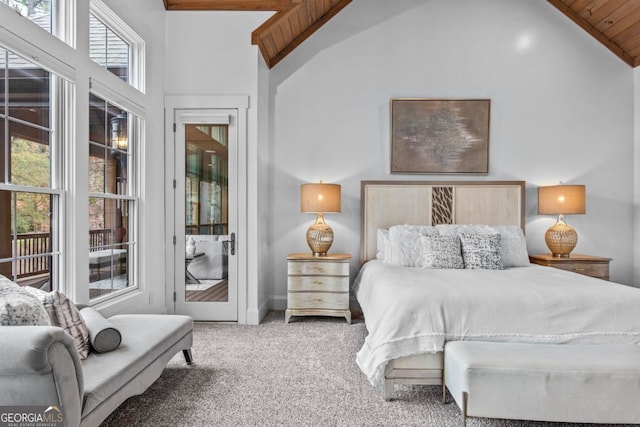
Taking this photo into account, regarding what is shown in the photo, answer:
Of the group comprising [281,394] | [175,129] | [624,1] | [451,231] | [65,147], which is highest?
[624,1]

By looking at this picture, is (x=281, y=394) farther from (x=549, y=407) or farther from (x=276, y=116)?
(x=276, y=116)

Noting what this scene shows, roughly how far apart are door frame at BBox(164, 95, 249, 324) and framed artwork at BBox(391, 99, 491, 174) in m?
1.75

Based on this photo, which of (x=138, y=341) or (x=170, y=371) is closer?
(x=138, y=341)

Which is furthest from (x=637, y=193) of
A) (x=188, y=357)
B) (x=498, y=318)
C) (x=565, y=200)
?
(x=188, y=357)

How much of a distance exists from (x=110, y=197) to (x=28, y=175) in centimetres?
82

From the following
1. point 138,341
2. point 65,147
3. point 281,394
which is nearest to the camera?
point 138,341

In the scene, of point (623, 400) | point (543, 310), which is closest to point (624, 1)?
point (543, 310)

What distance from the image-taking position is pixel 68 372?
4.67 ft

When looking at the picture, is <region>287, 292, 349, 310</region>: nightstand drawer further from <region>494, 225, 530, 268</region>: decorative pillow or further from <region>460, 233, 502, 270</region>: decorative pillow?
<region>494, 225, 530, 268</region>: decorative pillow

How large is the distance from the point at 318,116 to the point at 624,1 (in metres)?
3.41

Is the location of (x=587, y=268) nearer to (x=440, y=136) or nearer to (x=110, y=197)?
(x=440, y=136)

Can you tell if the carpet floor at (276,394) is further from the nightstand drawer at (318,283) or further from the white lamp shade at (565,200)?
the white lamp shade at (565,200)

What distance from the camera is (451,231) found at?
3.81 m

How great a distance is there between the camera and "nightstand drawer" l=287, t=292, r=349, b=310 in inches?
153
